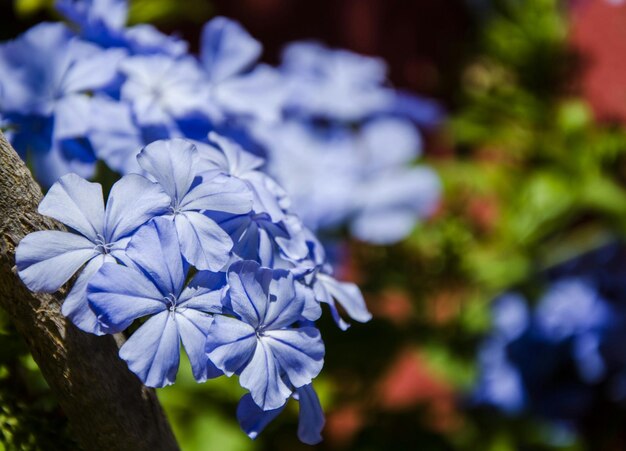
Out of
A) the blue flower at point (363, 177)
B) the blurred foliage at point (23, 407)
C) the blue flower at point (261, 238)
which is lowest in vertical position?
the blue flower at point (363, 177)

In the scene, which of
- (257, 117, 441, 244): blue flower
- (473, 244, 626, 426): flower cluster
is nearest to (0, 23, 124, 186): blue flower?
(257, 117, 441, 244): blue flower

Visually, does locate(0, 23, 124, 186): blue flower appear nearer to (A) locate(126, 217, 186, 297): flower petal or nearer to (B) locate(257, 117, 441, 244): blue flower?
(A) locate(126, 217, 186, 297): flower petal

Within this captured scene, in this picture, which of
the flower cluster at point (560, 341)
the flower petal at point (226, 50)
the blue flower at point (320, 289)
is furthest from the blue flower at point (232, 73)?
the flower cluster at point (560, 341)

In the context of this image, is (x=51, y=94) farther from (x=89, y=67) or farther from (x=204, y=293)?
(x=204, y=293)

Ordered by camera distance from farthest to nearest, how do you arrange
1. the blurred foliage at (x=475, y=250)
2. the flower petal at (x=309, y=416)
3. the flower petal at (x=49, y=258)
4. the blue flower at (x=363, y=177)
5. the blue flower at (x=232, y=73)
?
the blue flower at (x=363, y=177) < the blurred foliage at (x=475, y=250) < the blue flower at (x=232, y=73) < the flower petal at (x=309, y=416) < the flower petal at (x=49, y=258)

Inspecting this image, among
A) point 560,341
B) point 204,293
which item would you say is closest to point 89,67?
point 204,293

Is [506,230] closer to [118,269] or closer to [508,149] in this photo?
[508,149]

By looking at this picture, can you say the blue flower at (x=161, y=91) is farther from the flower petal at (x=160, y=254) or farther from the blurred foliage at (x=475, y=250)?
the blurred foliage at (x=475, y=250)
